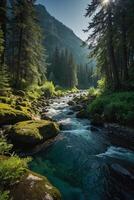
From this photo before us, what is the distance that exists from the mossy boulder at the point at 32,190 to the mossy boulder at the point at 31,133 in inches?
188

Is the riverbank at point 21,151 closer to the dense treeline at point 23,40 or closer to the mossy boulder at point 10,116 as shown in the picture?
the mossy boulder at point 10,116

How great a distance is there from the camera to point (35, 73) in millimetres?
31516

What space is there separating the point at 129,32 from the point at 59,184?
17238 millimetres

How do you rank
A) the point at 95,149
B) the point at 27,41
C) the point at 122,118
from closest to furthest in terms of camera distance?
the point at 95,149 < the point at 122,118 < the point at 27,41

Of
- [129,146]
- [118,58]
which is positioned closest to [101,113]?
[129,146]

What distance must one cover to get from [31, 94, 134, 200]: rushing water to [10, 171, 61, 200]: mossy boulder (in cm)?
135

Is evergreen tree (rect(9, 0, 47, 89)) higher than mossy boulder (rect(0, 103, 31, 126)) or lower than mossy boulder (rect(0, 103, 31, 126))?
higher

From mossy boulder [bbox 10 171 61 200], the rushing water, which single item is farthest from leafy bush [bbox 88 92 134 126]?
mossy boulder [bbox 10 171 61 200]

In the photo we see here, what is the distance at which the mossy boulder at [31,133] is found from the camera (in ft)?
35.7

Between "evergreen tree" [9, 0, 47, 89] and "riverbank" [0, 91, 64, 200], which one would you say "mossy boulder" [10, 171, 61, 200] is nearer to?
"riverbank" [0, 91, 64, 200]

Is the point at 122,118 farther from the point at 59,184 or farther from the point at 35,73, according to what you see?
the point at 35,73

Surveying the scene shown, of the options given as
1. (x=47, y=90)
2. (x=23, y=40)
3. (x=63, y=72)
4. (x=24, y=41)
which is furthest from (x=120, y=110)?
(x=63, y=72)

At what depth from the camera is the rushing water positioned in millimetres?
7319

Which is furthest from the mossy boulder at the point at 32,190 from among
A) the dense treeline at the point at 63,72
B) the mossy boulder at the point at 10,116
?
the dense treeline at the point at 63,72
